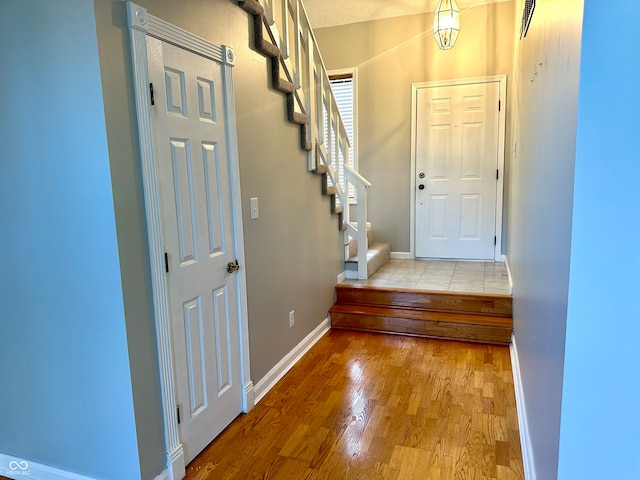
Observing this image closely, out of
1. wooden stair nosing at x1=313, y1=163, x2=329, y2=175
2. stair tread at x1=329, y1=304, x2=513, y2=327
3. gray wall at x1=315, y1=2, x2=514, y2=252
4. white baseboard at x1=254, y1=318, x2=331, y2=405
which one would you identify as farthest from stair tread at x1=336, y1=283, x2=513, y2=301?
gray wall at x1=315, y1=2, x2=514, y2=252

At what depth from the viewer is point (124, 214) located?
155 cm

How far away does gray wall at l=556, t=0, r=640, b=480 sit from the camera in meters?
1.00

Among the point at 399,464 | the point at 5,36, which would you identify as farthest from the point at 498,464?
the point at 5,36

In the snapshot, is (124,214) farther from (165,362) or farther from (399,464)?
(399,464)

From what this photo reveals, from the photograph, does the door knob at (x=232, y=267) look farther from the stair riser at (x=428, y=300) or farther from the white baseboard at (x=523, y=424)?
the stair riser at (x=428, y=300)

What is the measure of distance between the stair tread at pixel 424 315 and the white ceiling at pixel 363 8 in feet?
10.1

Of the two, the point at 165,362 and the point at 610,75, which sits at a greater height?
the point at 610,75

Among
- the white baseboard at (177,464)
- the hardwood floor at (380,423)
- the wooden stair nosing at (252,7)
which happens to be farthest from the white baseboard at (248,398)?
the wooden stair nosing at (252,7)

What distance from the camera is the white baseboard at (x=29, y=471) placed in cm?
181

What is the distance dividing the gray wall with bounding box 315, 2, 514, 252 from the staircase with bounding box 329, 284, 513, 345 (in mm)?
1528

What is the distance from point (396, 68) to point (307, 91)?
7.15 ft

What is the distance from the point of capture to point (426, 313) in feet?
11.7

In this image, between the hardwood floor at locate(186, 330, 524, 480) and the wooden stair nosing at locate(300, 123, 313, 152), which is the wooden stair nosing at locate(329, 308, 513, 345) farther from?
the wooden stair nosing at locate(300, 123, 313, 152)

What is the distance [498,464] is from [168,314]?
1606 millimetres
